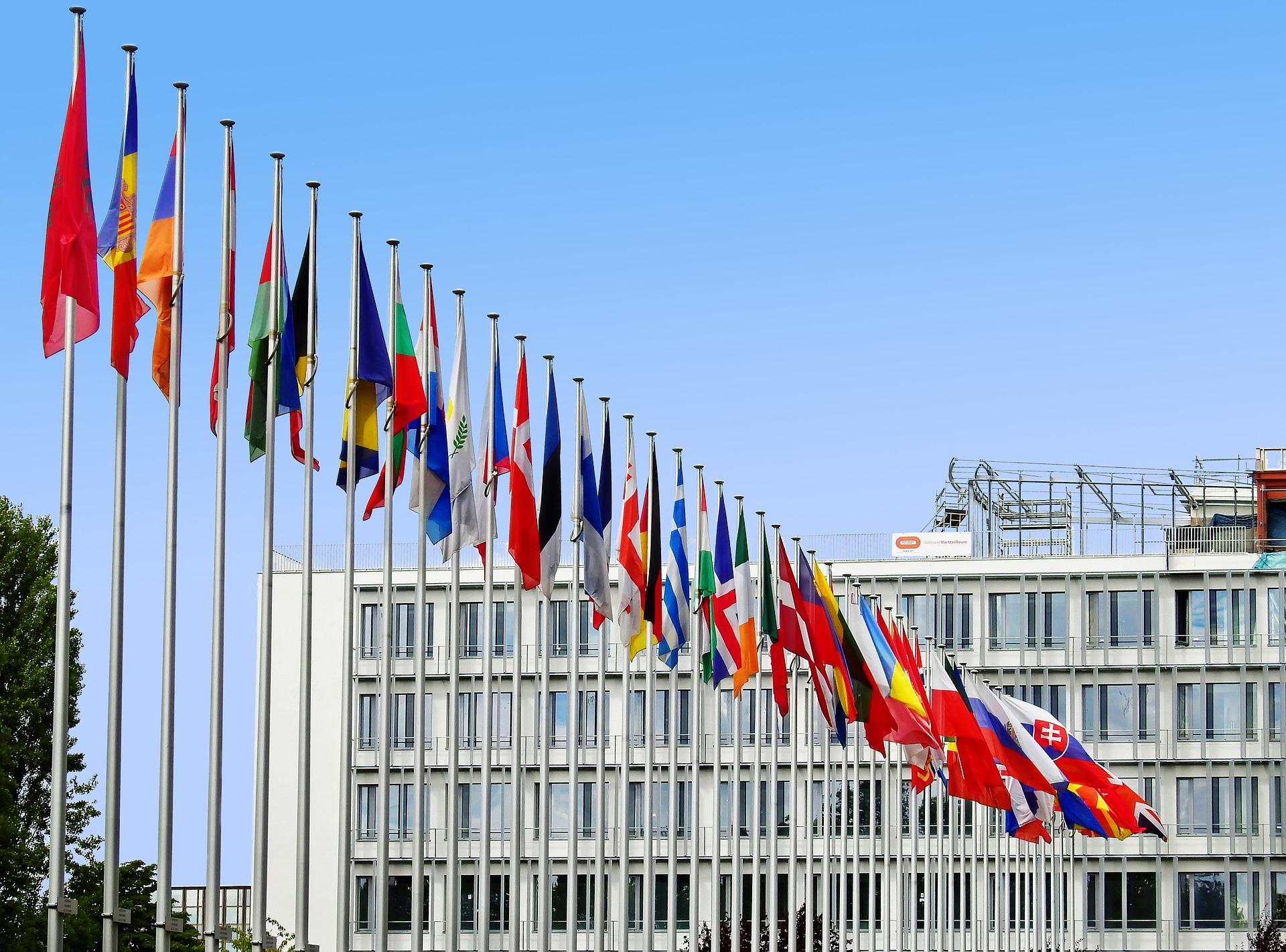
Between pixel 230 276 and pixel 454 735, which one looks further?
pixel 454 735

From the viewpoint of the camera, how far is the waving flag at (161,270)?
94.4ft

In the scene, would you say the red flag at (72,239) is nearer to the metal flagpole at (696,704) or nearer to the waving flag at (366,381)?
the waving flag at (366,381)

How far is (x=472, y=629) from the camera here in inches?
4112

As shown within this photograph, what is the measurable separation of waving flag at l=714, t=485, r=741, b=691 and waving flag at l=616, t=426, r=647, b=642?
10.8 feet

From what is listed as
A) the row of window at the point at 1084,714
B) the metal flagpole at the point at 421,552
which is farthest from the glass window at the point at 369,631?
the metal flagpole at the point at 421,552

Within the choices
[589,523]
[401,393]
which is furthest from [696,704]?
[401,393]

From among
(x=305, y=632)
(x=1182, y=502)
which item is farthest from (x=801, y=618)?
(x=1182, y=502)

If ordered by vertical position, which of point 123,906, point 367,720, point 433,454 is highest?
point 433,454

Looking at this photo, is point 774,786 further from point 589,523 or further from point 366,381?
point 366,381

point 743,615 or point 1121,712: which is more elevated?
point 743,615

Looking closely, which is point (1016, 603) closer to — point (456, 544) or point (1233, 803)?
point (1233, 803)

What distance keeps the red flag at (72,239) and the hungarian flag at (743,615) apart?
20.4m

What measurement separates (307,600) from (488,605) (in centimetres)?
835

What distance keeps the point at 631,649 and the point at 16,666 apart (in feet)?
94.7
